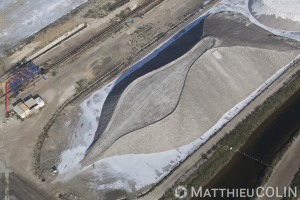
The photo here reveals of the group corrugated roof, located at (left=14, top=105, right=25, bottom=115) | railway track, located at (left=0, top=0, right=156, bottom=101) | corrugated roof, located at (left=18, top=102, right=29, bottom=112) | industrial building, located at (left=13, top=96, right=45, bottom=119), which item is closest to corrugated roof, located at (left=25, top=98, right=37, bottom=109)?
industrial building, located at (left=13, top=96, right=45, bottom=119)

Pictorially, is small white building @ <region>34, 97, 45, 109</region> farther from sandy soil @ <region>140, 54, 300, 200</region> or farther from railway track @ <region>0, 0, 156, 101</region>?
sandy soil @ <region>140, 54, 300, 200</region>

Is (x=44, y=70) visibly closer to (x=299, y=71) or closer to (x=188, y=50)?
(x=188, y=50)

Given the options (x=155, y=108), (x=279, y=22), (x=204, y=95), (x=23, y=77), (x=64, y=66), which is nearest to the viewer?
(x=155, y=108)

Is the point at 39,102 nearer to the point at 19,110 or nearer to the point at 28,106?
the point at 28,106

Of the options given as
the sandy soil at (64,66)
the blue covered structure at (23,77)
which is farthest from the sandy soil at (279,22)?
the blue covered structure at (23,77)

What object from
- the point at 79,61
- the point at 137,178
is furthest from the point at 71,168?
the point at 79,61

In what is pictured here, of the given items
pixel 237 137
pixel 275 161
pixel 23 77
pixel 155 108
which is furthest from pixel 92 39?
pixel 275 161
